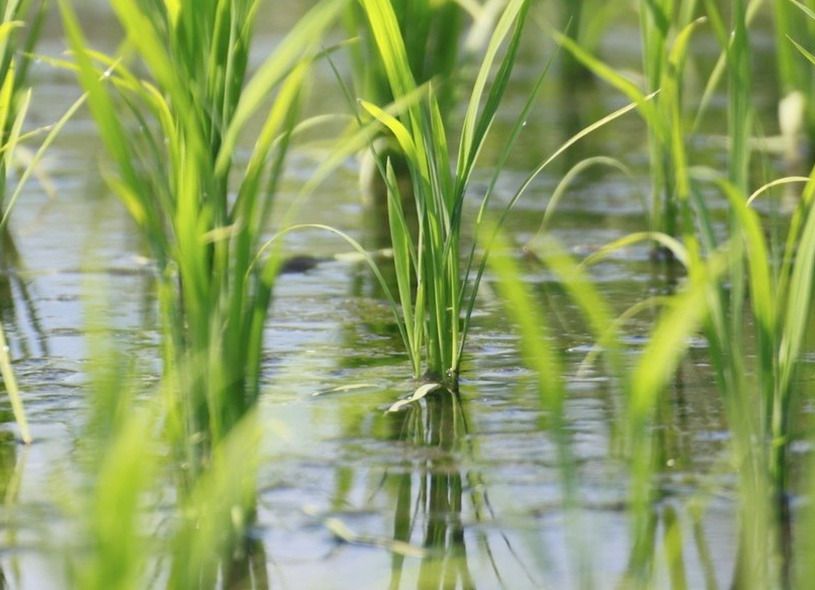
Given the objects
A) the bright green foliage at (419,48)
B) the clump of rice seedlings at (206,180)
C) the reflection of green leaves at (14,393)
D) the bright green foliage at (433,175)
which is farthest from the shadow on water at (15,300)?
the bright green foliage at (419,48)

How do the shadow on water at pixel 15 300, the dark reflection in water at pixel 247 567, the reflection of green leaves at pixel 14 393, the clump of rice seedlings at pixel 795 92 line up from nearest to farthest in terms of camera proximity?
the dark reflection in water at pixel 247 567 → the reflection of green leaves at pixel 14 393 → the shadow on water at pixel 15 300 → the clump of rice seedlings at pixel 795 92

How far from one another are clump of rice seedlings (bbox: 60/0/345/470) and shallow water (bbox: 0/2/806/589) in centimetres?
10

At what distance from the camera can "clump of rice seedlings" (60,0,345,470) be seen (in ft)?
6.29

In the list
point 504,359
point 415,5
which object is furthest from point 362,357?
point 415,5

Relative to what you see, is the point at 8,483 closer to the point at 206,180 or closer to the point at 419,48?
the point at 206,180

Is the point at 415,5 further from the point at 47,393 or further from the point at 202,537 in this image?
the point at 202,537

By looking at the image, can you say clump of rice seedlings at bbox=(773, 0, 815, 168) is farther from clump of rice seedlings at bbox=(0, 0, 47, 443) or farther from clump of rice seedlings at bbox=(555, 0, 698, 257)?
clump of rice seedlings at bbox=(0, 0, 47, 443)

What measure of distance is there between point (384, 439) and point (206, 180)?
0.50m

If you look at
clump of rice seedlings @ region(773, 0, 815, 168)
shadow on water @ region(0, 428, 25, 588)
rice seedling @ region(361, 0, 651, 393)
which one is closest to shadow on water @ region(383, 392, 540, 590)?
rice seedling @ region(361, 0, 651, 393)

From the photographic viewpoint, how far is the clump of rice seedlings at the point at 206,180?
6.29 ft

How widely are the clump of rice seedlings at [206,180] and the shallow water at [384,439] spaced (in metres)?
0.10

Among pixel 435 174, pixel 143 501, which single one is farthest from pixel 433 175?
pixel 143 501

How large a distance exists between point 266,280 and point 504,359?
761 mm

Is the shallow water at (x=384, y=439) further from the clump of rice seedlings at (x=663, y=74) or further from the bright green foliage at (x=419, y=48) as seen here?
the bright green foliage at (x=419, y=48)
